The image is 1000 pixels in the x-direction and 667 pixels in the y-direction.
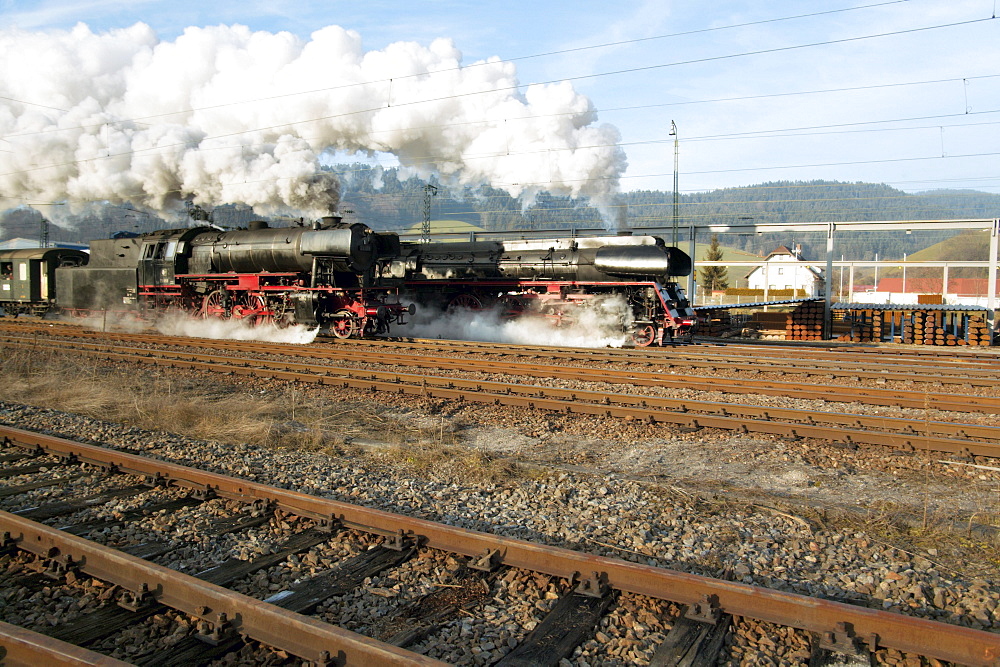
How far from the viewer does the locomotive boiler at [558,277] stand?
1722 cm

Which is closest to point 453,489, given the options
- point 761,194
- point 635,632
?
point 635,632

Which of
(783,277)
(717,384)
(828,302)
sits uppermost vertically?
(783,277)

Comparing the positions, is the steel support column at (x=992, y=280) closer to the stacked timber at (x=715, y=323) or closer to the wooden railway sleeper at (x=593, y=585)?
the stacked timber at (x=715, y=323)

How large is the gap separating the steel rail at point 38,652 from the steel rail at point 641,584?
0.66 m

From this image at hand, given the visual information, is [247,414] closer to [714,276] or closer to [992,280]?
[992,280]

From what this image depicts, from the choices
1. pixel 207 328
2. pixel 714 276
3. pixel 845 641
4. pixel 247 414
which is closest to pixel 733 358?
pixel 247 414

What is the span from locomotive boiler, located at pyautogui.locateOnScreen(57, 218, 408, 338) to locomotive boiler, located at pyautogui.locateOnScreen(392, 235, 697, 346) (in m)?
1.72

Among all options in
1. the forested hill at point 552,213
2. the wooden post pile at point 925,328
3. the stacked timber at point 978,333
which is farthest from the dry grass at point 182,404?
the forested hill at point 552,213

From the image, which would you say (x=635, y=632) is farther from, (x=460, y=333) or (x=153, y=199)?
(x=153, y=199)

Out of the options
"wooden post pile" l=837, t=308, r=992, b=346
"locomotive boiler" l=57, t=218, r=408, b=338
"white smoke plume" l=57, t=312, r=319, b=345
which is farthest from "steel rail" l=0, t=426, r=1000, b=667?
"wooden post pile" l=837, t=308, r=992, b=346

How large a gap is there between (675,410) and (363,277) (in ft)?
35.6

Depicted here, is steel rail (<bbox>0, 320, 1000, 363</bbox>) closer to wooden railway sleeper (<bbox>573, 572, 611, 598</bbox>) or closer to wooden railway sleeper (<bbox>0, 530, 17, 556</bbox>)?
wooden railway sleeper (<bbox>573, 572, 611, 598</bbox>)

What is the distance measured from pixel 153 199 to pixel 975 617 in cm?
2921

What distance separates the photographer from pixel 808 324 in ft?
80.1
